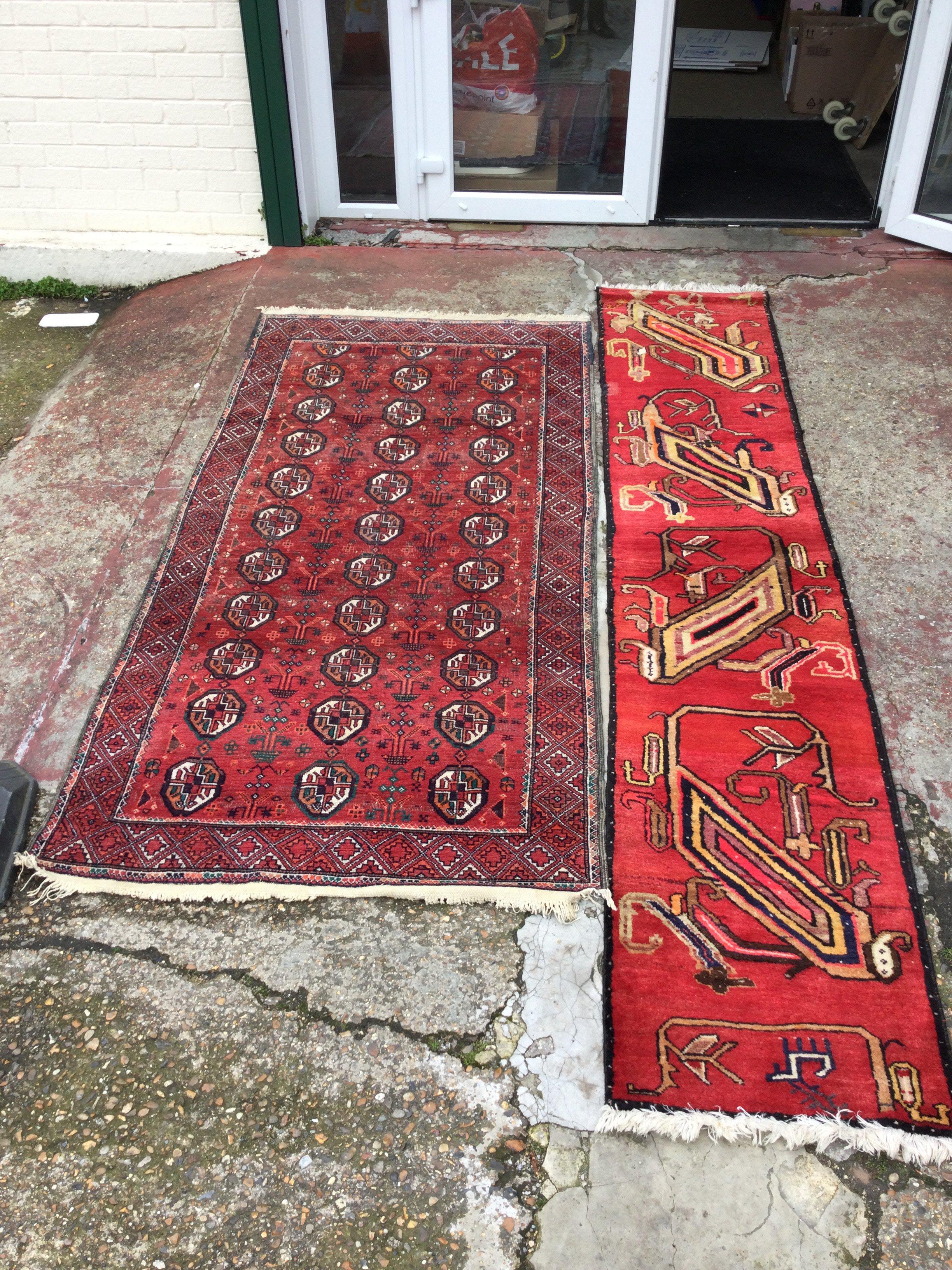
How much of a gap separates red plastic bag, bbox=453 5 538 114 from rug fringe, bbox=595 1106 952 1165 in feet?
14.1

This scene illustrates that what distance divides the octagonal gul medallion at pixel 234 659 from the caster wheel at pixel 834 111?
16.3ft

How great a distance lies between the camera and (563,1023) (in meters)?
2.33

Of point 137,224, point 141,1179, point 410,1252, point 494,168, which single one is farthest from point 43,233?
point 410,1252

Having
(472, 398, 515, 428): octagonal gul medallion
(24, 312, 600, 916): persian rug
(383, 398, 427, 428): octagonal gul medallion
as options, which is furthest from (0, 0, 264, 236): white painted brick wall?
(472, 398, 515, 428): octagonal gul medallion

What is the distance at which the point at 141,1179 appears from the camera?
2107mm

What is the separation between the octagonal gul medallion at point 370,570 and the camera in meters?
3.41

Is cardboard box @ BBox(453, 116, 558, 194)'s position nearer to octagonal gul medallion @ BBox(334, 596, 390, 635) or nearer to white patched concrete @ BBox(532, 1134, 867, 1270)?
octagonal gul medallion @ BBox(334, 596, 390, 635)

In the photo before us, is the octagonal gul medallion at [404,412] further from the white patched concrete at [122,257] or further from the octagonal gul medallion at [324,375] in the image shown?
the white patched concrete at [122,257]

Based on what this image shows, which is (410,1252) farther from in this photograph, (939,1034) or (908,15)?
(908,15)

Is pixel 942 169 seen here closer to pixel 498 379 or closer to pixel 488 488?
pixel 498 379

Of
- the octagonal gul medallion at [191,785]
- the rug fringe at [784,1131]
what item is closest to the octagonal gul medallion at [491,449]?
the octagonal gul medallion at [191,785]

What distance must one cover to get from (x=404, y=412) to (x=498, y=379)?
0.43 m

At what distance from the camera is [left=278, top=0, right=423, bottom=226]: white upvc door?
4.59m

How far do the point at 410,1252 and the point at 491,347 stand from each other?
3361 mm
